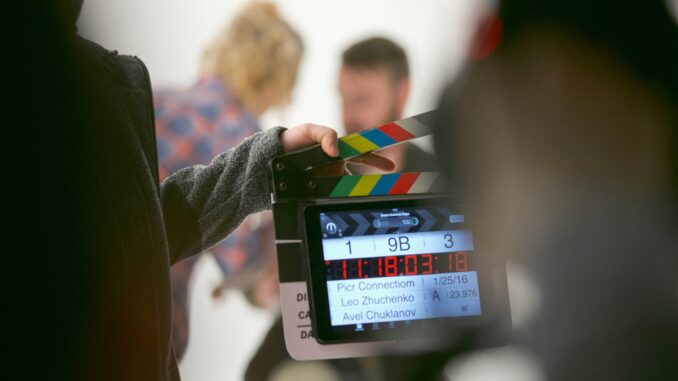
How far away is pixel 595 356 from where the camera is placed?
1577 mm

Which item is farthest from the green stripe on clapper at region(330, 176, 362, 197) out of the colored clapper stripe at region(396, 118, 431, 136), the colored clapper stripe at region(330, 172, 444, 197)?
the colored clapper stripe at region(396, 118, 431, 136)

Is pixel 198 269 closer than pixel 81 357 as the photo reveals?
No

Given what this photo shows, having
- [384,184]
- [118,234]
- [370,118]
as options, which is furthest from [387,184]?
[370,118]

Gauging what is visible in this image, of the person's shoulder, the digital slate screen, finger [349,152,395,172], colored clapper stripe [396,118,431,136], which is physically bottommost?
the digital slate screen

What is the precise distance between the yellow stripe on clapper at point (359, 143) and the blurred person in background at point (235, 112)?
787 mm

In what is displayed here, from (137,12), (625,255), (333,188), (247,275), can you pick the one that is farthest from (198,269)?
(625,255)

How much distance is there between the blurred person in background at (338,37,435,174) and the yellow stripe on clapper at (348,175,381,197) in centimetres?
67

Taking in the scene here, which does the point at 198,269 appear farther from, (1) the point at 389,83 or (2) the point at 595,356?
(2) the point at 595,356

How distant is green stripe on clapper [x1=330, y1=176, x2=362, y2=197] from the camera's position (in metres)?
1.01

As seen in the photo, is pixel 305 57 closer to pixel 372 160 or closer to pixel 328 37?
pixel 328 37

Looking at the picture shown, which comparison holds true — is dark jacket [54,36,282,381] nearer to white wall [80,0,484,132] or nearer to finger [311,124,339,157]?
finger [311,124,339,157]

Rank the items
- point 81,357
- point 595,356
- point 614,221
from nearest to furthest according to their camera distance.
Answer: point 81,357 → point 595,356 → point 614,221

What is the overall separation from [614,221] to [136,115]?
1.19 meters

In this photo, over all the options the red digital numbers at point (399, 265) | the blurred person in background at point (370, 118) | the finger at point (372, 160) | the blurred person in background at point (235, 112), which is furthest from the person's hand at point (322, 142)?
the blurred person in background at point (235, 112)
